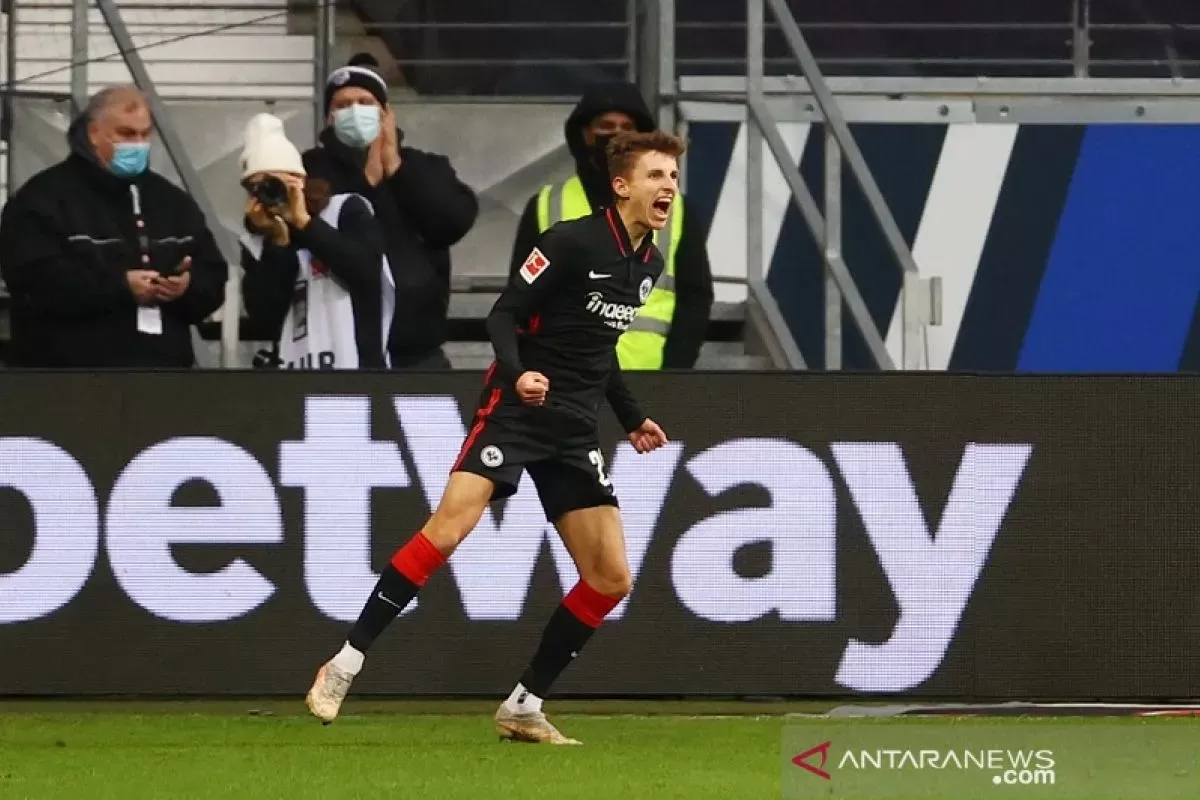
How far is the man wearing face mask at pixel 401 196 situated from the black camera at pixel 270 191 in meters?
0.44

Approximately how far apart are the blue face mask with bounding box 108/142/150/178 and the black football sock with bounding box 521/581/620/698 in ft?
10.4

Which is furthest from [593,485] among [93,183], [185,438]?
[93,183]

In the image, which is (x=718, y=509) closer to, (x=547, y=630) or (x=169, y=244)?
(x=547, y=630)

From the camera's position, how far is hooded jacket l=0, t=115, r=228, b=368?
10.9 m

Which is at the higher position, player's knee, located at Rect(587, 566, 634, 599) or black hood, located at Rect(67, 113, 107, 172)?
black hood, located at Rect(67, 113, 107, 172)

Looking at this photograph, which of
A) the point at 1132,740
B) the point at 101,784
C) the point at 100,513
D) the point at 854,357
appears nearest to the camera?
the point at 101,784

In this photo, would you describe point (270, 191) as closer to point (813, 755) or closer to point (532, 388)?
point (532, 388)

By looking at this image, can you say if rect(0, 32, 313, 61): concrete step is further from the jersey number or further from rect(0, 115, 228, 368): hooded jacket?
the jersey number

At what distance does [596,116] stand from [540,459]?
96.5 inches

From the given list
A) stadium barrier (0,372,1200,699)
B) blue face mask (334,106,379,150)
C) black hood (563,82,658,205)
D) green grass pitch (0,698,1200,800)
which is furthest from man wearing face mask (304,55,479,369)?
green grass pitch (0,698,1200,800)

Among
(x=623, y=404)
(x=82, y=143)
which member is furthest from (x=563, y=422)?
(x=82, y=143)

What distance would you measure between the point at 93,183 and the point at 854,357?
441cm

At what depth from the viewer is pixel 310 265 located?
36.1 feet

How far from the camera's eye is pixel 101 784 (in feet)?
25.3
